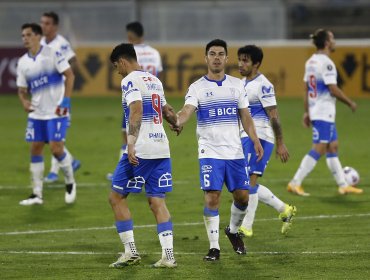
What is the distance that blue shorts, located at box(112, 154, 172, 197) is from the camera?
37.1 feet

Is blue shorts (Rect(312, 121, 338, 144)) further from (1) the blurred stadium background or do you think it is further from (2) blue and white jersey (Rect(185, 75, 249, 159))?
(2) blue and white jersey (Rect(185, 75, 249, 159))

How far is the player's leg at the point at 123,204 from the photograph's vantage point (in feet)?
37.3

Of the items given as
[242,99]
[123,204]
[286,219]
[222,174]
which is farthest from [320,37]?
[123,204]

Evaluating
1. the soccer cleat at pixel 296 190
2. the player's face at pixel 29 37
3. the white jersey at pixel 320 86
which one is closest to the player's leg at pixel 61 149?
the player's face at pixel 29 37

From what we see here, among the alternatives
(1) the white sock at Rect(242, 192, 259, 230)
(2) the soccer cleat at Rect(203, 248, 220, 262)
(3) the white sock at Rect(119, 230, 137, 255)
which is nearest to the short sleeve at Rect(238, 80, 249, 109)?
(2) the soccer cleat at Rect(203, 248, 220, 262)

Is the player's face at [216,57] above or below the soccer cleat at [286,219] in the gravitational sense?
above

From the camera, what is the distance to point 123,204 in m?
11.5

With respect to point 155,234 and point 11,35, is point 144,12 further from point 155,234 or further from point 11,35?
point 155,234

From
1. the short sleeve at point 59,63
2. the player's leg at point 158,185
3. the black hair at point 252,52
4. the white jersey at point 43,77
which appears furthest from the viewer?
the short sleeve at point 59,63

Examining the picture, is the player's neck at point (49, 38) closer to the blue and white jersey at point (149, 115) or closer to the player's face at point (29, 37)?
the player's face at point (29, 37)

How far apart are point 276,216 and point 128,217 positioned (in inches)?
160

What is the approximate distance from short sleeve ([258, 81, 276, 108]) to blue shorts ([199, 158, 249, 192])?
1626 millimetres

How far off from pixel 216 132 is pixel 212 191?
68 centimetres

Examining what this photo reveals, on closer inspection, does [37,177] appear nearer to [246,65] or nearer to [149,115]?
[246,65]
